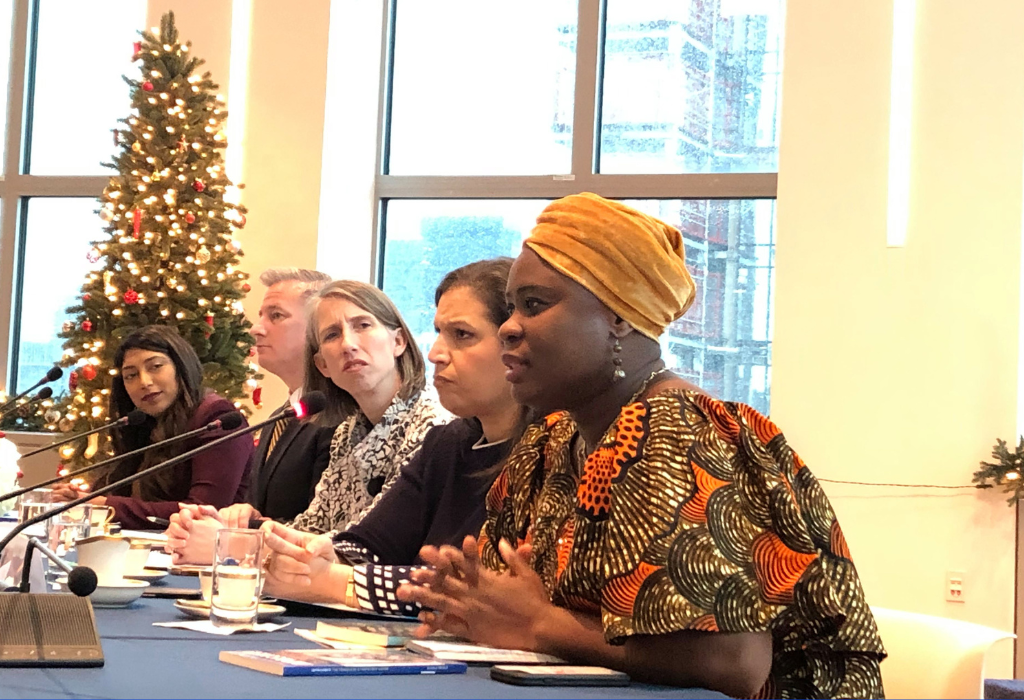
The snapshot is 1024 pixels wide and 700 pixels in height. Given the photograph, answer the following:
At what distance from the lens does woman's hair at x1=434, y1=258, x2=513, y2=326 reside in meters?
2.49

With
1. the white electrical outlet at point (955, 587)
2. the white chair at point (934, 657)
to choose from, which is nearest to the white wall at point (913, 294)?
the white electrical outlet at point (955, 587)

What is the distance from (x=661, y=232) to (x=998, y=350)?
3.76 m

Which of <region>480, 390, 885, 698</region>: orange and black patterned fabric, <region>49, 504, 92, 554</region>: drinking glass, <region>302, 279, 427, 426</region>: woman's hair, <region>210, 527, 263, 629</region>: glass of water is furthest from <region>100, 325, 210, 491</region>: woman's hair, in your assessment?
<region>480, 390, 885, 698</region>: orange and black patterned fabric

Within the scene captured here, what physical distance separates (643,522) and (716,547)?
86mm

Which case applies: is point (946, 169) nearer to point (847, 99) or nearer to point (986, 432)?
point (847, 99)

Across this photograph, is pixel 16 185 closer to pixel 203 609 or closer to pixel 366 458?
pixel 366 458

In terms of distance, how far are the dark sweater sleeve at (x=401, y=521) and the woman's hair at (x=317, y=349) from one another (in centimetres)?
61

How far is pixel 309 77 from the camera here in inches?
254

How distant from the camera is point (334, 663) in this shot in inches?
56.0

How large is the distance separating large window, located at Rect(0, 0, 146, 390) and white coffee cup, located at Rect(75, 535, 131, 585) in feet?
19.1

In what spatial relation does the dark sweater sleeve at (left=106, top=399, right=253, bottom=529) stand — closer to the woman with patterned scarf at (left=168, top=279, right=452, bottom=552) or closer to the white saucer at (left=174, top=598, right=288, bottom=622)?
the woman with patterned scarf at (left=168, top=279, right=452, bottom=552)

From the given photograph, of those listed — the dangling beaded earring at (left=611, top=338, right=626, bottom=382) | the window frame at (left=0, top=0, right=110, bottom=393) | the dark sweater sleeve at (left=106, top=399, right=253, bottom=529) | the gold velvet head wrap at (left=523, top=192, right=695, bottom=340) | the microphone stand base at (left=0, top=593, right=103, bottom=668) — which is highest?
the window frame at (left=0, top=0, right=110, bottom=393)

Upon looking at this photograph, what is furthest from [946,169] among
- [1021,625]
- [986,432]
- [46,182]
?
[46,182]

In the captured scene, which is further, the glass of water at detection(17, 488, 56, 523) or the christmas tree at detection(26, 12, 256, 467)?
the christmas tree at detection(26, 12, 256, 467)
